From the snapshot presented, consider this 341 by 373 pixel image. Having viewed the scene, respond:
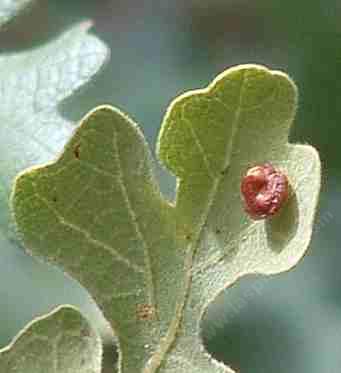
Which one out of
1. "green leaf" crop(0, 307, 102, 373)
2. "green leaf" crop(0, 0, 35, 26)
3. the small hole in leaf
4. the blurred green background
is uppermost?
"green leaf" crop(0, 0, 35, 26)

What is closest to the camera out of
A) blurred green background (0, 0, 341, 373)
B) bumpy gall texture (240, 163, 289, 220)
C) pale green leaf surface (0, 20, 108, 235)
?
bumpy gall texture (240, 163, 289, 220)

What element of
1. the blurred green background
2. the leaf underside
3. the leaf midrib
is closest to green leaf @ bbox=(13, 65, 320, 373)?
the leaf midrib

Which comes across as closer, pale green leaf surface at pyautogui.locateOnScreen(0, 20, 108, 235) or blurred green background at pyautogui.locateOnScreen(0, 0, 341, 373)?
pale green leaf surface at pyautogui.locateOnScreen(0, 20, 108, 235)

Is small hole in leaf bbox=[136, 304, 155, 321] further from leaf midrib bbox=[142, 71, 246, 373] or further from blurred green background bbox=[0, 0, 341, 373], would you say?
blurred green background bbox=[0, 0, 341, 373]

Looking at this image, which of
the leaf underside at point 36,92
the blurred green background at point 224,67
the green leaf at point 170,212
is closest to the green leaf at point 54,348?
the green leaf at point 170,212

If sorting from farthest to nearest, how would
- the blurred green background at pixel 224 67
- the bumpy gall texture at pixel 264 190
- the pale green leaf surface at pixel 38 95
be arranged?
the blurred green background at pixel 224 67 < the pale green leaf surface at pixel 38 95 < the bumpy gall texture at pixel 264 190

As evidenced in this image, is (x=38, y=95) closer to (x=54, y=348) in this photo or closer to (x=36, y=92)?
(x=36, y=92)

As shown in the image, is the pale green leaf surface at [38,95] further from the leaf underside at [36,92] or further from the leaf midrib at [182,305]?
the leaf midrib at [182,305]
